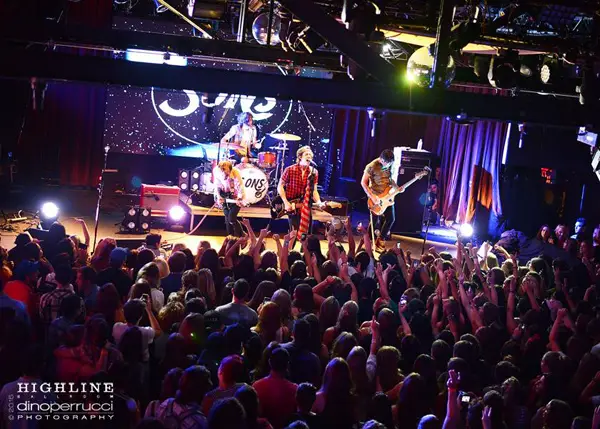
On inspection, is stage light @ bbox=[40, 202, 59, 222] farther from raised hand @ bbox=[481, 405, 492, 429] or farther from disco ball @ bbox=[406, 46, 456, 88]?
raised hand @ bbox=[481, 405, 492, 429]

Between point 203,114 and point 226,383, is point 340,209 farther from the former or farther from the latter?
point 226,383

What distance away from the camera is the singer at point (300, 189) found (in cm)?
1005

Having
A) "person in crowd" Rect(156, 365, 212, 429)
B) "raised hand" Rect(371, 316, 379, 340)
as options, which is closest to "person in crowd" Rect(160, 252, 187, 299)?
"raised hand" Rect(371, 316, 379, 340)

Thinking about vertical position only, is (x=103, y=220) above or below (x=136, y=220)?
below

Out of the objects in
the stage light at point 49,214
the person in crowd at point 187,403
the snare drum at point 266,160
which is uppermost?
the snare drum at point 266,160

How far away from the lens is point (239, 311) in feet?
16.4

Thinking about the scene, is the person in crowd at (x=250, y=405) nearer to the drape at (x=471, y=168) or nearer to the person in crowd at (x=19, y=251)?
the person in crowd at (x=19, y=251)

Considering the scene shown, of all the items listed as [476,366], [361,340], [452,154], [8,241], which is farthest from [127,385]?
[452,154]

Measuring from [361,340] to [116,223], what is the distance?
7431mm

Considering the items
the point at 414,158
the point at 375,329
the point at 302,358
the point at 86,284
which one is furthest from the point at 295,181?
the point at 302,358

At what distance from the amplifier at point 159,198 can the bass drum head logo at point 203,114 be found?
2422 millimetres
